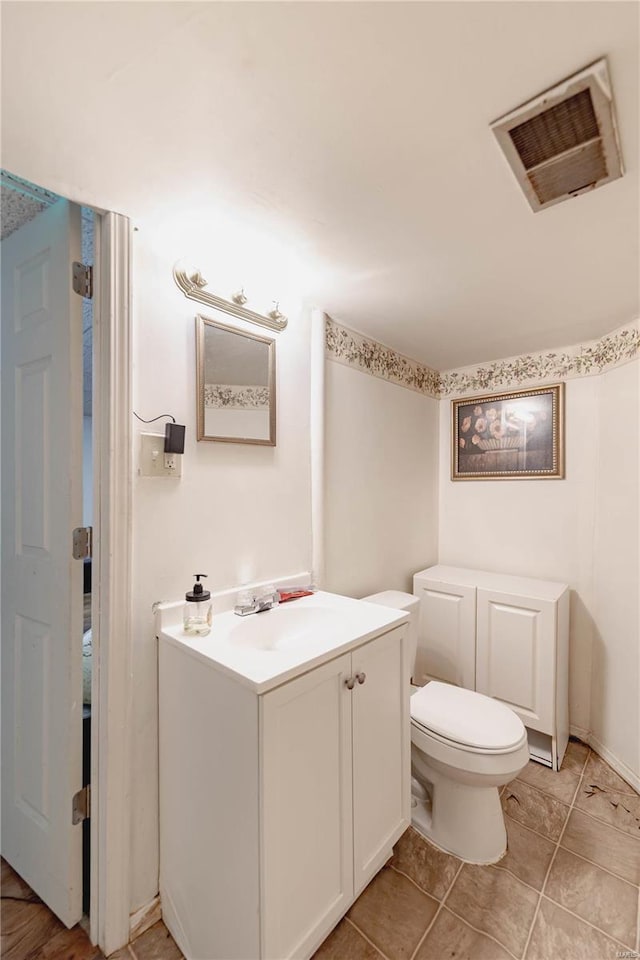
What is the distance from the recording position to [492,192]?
1.11 meters

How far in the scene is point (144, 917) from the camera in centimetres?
124

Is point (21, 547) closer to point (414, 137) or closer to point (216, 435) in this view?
point (216, 435)

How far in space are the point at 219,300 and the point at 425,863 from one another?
2.18 m

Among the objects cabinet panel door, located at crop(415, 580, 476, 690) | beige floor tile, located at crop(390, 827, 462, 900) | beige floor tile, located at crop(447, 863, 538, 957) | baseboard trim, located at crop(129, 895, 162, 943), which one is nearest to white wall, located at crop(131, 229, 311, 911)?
baseboard trim, located at crop(129, 895, 162, 943)

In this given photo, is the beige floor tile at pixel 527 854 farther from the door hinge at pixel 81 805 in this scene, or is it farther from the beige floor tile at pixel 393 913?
the door hinge at pixel 81 805

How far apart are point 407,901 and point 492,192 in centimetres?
219

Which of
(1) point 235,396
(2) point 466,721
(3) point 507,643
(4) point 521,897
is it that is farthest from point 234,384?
(4) point 521,897

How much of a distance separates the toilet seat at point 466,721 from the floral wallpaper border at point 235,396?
1.41m

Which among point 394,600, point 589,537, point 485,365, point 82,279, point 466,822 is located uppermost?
point 485,365

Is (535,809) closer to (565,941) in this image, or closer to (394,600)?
(565,941)

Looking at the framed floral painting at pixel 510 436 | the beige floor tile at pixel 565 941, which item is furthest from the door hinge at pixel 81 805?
the framed floral painting at pixel 510 436

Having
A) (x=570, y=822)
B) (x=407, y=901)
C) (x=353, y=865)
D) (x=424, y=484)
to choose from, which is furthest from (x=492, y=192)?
(x=570, y=822)

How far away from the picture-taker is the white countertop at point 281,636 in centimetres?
103

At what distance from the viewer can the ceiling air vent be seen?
0.81 metres
